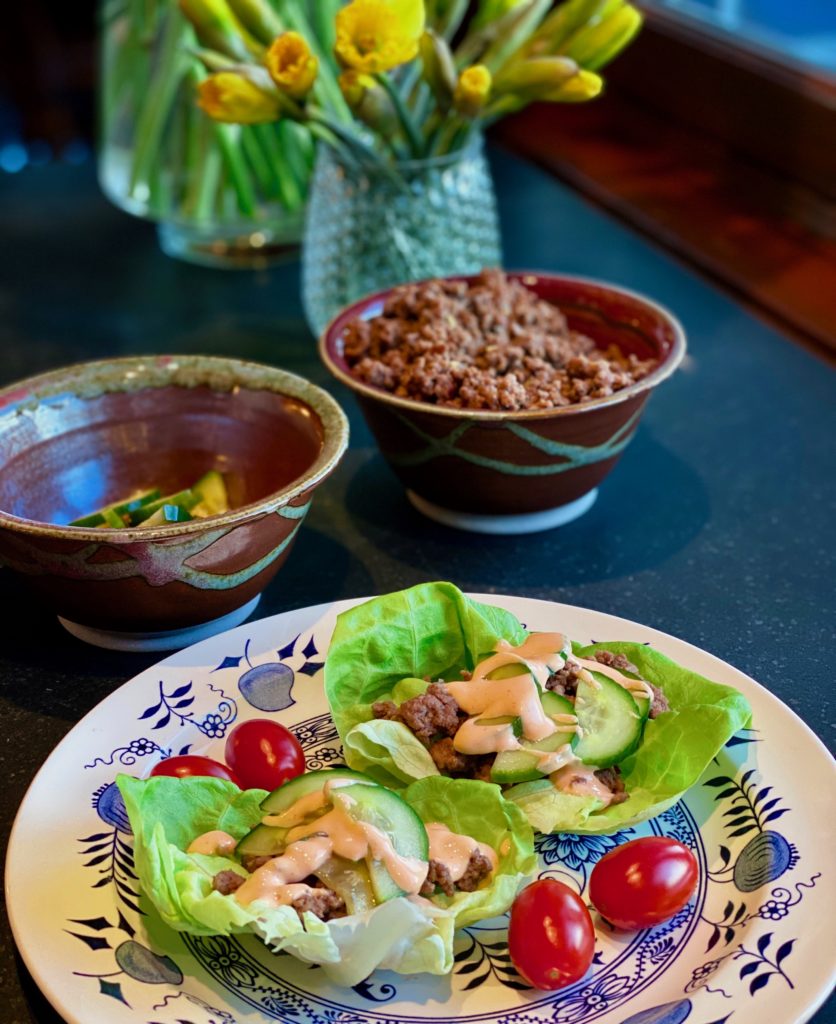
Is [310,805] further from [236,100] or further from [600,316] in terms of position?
[236,100]

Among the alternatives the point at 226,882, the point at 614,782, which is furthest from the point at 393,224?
the point at 226,882

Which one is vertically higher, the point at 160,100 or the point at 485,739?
the point at 485,739

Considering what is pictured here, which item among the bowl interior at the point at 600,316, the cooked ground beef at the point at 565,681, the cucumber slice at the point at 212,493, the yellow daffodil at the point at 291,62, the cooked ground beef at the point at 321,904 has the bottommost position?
the cucumber slice at the point at 212,493

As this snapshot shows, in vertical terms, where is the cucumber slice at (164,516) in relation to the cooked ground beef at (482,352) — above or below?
below

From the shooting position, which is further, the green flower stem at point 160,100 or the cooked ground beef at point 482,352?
the green flower stem at point 160,100

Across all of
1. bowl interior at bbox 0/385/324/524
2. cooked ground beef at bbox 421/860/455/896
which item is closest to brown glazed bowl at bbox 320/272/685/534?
bowl interior at bbox 0/385/324/524

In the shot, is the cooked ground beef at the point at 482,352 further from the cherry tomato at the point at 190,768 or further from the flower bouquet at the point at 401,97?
the cherry tomato at the point at 190,768

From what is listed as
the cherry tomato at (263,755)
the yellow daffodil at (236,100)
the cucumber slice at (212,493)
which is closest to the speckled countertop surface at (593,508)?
the cucumber slice at (212,493)

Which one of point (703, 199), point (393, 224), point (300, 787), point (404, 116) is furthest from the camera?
point (703, 199)
